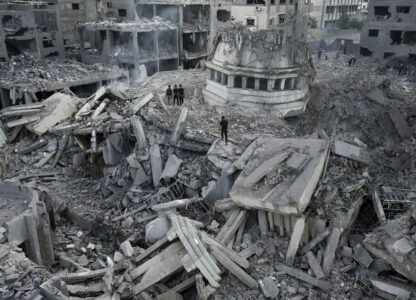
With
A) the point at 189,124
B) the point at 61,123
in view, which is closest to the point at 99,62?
the point at 61,123

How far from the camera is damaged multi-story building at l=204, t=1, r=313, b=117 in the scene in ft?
59.0

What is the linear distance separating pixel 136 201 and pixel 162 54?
65.4ft

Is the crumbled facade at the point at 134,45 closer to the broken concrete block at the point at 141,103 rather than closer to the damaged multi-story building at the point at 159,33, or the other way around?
the damaged multi-story building at the point at 159,33

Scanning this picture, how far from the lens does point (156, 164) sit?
14055 mm

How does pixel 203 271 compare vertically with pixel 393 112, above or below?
below

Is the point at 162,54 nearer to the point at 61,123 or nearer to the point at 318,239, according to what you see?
the point at 61,123

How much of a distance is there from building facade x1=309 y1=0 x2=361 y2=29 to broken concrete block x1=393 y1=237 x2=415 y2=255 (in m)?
44.8

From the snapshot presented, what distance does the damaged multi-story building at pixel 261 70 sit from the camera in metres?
18.0

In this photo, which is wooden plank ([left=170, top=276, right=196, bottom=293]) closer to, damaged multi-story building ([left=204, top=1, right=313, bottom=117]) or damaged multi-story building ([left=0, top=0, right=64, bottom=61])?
damaged multi-story building ([left=204, top=1, right=313, bottom=117])

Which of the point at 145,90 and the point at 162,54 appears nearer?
the point at 145,90

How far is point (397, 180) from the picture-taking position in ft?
44.1

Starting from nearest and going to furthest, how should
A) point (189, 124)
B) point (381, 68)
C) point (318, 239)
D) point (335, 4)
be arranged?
point (318, 239) → point (189, 124) → point (381, 68) → point (335, 4)

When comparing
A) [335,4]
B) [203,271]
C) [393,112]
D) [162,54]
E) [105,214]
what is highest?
[335,4]

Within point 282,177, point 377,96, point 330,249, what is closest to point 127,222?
point 282,177
